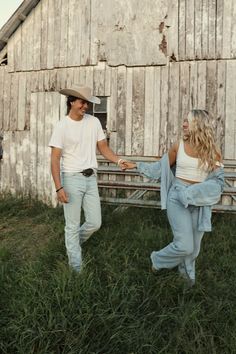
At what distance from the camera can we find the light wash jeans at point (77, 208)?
4.69 m

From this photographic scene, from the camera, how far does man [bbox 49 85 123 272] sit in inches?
185

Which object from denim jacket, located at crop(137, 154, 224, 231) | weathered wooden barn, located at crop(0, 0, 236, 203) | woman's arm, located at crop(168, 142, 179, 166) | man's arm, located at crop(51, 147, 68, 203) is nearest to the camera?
denim jacket, located at crop(137, 154, 224, 231)

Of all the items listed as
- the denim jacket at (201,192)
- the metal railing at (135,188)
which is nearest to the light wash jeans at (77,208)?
the denim jacket at (201,192)

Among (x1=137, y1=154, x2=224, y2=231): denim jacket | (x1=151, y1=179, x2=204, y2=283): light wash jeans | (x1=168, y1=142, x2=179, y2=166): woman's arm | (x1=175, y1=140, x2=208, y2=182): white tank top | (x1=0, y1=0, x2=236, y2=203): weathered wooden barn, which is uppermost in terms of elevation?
(x1=0, y1=0, x2=236, y2=203): weathered wooden barn

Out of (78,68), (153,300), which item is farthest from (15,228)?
(153,300)

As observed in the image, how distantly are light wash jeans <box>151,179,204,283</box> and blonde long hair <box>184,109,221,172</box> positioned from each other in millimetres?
310

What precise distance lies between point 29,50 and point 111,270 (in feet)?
20.2

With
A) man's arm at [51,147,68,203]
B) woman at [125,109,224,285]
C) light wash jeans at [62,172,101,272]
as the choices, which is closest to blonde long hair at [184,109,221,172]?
woman at [125,109,224,285]

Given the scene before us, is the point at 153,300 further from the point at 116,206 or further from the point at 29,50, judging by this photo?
the point at 29,50

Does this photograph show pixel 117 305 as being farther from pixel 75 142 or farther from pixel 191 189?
pixel 75 142

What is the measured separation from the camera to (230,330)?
3531mm

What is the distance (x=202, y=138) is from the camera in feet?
13.6

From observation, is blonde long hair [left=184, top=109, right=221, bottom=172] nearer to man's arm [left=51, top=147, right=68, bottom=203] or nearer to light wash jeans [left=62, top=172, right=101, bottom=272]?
light wash jeans [left=62, top=172, right=101, bottom=272]

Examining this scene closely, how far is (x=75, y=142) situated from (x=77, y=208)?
2.34 feet
